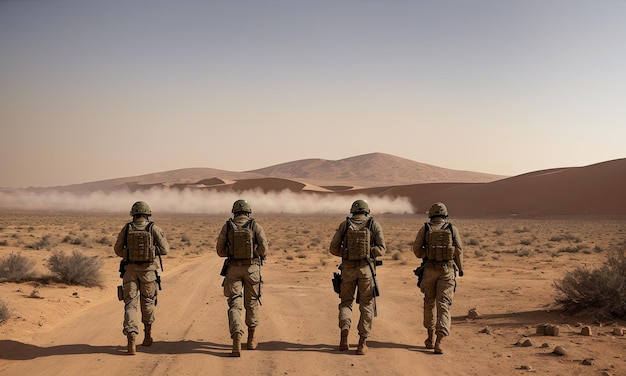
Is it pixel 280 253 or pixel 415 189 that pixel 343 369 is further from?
pixel 415 189

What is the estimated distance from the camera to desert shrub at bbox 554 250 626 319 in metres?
9.61

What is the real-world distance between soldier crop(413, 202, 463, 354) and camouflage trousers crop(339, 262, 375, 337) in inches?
35.9

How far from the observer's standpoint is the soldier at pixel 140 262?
26.0ft

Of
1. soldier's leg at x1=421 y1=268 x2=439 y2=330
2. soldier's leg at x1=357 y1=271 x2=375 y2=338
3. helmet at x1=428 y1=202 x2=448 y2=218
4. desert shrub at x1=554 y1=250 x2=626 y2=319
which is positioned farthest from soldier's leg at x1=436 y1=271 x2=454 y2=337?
desert shrub at x1=554 y1=250 x2=626 y2=319

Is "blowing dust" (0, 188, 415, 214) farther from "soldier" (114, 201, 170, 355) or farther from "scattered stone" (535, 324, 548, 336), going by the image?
"soldier" (114, 201, 170, 355)

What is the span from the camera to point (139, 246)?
7918 millimetres

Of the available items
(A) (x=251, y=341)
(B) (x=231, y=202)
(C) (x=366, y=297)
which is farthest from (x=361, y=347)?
(B) (x=231, y=202)

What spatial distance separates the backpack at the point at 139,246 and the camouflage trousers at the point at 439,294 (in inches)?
170

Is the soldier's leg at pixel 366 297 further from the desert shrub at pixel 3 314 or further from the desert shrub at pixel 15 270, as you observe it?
the desert shrub at pixel 15 270

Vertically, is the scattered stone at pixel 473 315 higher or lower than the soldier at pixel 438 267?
lower

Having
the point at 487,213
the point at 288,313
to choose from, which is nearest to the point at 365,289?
the point at 288,313

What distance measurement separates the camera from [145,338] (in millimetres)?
8141

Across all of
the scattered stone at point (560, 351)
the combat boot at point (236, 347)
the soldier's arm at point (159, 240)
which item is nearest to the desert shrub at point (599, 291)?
the scattered stone at point (560, 351)

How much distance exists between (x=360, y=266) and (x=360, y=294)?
43cm
